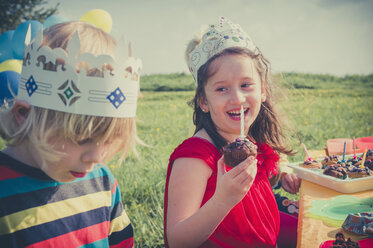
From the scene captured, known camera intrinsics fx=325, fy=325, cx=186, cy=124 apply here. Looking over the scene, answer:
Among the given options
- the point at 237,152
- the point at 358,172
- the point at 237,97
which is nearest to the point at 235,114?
the point at 237,97

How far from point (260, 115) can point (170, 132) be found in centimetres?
453

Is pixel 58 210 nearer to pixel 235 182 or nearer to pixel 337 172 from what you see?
pixel 235 182

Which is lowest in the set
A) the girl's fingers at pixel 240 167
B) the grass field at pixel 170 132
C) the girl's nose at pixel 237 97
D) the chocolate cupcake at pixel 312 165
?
the grass field at pixel 170 132

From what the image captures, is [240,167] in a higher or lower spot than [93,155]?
lower

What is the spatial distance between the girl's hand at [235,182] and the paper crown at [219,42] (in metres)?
0.81

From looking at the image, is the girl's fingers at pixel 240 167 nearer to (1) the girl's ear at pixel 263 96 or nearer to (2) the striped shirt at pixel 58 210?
(2) the striped shirt at pixel 58 210

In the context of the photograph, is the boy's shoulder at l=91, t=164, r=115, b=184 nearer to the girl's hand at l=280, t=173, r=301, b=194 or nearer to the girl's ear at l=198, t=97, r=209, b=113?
the girl's ear at l=198, t=97, r=209, b=113

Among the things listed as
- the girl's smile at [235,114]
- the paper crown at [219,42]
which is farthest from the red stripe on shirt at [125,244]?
the paper crown at [219,42]

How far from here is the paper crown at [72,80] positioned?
1343 mm

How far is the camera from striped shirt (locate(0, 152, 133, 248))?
1.38 meters

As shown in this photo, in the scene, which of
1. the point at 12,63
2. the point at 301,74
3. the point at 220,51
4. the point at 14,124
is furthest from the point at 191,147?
the point at 301,74

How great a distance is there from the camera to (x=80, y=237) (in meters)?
1.57

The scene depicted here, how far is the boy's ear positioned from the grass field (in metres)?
0.61

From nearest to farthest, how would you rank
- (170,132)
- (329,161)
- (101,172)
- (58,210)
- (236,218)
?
1. (58,210)
2. (101,172)
3. (236,218)
4. (329,161)
5. (170,132)
